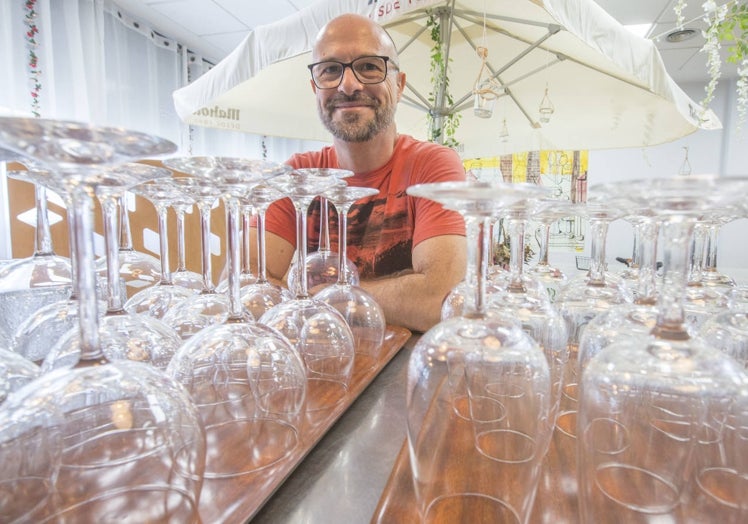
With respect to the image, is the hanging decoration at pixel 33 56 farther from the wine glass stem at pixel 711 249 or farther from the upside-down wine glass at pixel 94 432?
the wine glass stem at pixel 711 249

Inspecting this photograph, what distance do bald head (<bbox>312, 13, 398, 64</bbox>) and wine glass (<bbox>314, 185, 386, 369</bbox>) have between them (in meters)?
0.58

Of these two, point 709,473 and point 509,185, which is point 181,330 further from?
point 709,473

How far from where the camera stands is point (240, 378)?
1.79 ft

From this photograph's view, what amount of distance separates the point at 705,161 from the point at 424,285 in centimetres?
492

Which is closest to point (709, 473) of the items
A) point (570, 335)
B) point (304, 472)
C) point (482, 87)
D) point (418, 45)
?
point (570, 335)

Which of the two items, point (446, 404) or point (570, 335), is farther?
point (570, 335)

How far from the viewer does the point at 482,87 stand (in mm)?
1588

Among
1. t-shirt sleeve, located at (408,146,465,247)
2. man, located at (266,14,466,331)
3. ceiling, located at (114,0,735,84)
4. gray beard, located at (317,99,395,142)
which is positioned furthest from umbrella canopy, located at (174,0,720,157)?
ceiling, located at (114,0,735,84)

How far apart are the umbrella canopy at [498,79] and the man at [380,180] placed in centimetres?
11

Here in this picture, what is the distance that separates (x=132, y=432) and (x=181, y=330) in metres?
0.27

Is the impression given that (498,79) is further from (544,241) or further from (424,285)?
(544,241)

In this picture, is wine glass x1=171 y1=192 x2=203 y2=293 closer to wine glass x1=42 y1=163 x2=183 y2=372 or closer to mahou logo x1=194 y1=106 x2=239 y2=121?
wine glass x1=42 y1=163 x2=183 y2=372

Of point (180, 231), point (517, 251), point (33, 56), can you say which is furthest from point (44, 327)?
point (33, 56)

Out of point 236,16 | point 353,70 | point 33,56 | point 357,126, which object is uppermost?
point 236,16
